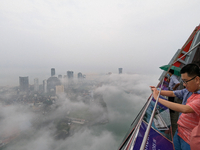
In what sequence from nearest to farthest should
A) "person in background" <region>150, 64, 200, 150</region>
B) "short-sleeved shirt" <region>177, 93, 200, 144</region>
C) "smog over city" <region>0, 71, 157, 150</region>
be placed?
"person in background" <region>150, 64, 200, 150</region> → "short-sleeved shirt" <region>177, 93, 200, 144</region> → "smog over city" <region>0, 71, 157, 150</region>

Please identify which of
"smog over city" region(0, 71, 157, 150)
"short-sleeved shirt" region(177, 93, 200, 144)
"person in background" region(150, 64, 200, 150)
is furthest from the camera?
"smog over city" region(0, 71, 157, 150)

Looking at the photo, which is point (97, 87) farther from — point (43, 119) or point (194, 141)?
point (194, 141)


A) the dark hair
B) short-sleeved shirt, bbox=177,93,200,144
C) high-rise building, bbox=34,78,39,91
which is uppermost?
the dark hair

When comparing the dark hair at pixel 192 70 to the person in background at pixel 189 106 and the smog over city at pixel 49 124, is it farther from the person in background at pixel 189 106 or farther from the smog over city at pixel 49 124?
the smog over city at pixel 49 124

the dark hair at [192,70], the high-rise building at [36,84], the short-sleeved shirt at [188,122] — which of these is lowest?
the high-rise building at [36,84]

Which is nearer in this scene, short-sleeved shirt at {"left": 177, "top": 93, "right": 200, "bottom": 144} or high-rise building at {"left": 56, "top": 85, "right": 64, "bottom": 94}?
short-sleeved shirt at {"left": 177, "top": 93, "right": 200, "bottom": 144}

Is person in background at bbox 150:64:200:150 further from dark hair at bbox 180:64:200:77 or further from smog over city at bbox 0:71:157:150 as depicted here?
smog over city at bbox 0:71:157:150

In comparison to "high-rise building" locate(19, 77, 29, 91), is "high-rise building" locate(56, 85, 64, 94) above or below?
below

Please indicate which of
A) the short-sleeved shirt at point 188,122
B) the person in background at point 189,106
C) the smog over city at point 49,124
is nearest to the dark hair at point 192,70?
the person in background at point 189,106

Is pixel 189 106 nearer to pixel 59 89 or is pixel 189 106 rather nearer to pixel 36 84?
pixel 36 84

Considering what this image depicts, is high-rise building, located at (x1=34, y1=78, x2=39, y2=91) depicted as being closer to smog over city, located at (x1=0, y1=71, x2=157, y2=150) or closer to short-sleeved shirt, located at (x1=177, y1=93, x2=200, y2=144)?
smog over city, located at (x1=0, y1=71, x2=157, y2=150)

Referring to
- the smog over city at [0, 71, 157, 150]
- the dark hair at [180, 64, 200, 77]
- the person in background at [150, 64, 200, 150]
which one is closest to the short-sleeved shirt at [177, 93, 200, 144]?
the person in background at [150, 64, 200, 150]
